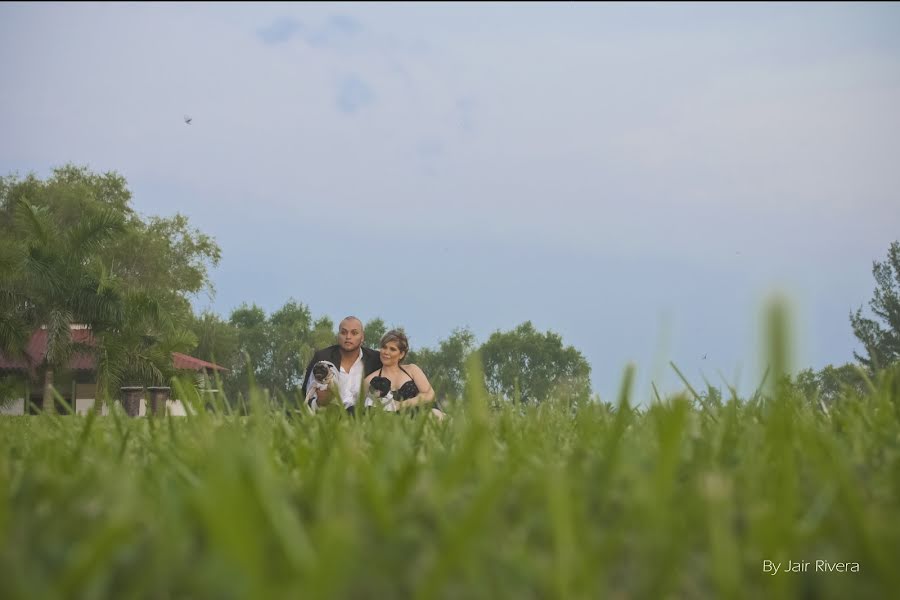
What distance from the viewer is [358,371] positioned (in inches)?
418

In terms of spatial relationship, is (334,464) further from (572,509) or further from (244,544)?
(244,544)

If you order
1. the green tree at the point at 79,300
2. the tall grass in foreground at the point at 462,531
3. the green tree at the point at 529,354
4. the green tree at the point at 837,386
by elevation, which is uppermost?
the green tree at the point at 529,354

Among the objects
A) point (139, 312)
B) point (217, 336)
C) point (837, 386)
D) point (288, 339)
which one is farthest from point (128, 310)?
point (288, 339)

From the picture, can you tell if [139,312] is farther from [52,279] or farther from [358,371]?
[358,371]

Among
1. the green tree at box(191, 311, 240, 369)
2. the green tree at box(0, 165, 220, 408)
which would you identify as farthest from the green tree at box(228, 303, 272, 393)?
the green tree at box(0, 165, 220, 408)

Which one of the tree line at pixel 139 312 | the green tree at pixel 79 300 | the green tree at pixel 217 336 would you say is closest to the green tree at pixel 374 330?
the tree line at pixel 139 312

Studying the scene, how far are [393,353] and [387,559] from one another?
28.0 feet

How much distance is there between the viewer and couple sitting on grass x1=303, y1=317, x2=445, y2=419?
7.59 meters

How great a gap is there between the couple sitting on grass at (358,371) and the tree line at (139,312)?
883mm

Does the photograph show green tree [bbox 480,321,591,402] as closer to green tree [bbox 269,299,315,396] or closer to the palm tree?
green tree [bbox 269,299,315,396]

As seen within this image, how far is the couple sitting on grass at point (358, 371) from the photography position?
7.59 meters

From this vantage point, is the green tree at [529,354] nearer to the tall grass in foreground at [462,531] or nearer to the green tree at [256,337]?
the green tree at [256,337]

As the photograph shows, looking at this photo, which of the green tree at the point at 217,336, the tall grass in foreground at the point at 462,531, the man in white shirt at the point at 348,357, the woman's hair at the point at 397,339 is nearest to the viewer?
the tall grass in foreground at the point at 462,531

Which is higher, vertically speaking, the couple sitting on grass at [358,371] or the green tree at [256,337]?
the green tree at [256,337]
